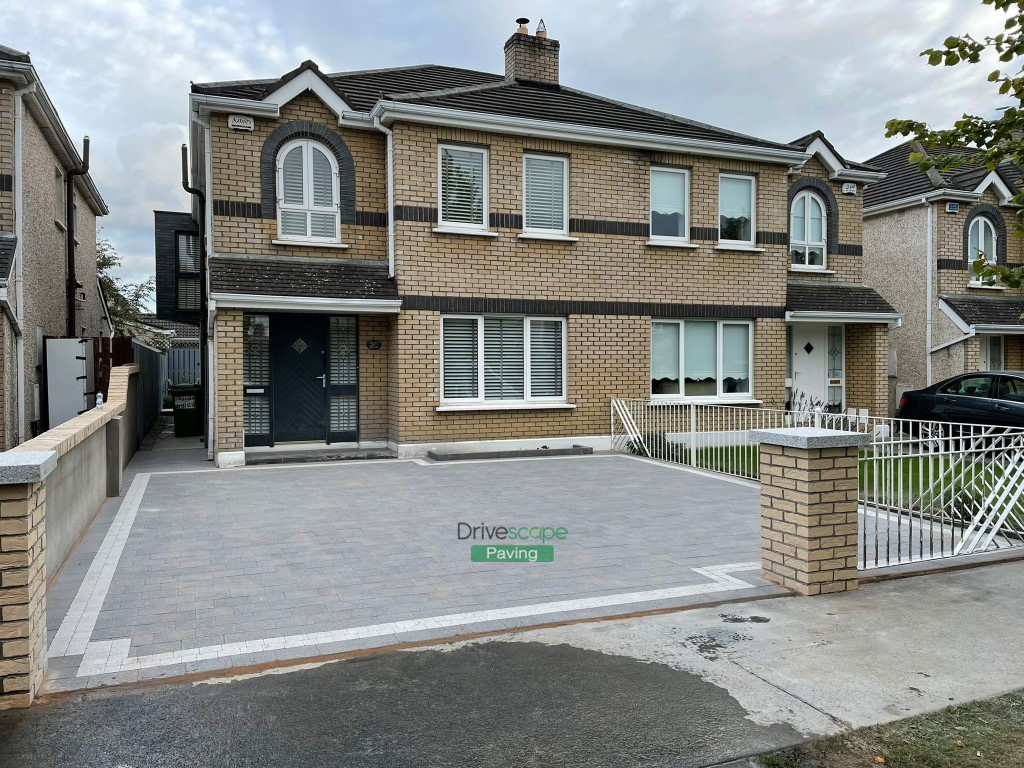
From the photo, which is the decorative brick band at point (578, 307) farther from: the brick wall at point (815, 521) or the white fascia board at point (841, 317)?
the brick wall at point (815, 521)

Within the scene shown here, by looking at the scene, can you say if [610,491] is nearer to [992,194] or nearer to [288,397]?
[288,397]

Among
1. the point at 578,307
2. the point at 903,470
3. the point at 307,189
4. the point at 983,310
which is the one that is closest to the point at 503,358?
the point at 578,307

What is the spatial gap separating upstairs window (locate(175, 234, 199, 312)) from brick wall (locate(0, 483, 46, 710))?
1572 cm

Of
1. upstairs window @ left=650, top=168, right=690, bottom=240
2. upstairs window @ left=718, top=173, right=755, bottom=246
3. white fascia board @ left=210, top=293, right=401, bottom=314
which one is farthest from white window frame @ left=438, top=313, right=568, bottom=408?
upstairs window @ left=718, top=173, right=755, bottom=246

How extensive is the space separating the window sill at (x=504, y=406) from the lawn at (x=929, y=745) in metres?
10.5

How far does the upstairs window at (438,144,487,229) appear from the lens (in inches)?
546

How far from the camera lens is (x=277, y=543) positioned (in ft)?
24.1

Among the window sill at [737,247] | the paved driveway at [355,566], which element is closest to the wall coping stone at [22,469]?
the paved driveway at [355,566]

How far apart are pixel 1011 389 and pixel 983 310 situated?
256 inches

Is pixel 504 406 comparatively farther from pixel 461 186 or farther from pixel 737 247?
pixel 737 247

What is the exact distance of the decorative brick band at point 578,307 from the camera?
13.8 m

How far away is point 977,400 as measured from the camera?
15062 mm

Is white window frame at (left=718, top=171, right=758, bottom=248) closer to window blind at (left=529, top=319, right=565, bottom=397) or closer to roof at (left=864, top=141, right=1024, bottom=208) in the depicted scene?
window blind at (left=529, top=319, right=565, bottom=397)

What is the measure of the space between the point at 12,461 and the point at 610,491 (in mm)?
7431
